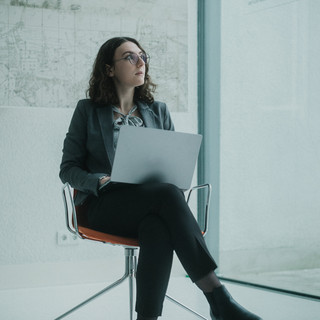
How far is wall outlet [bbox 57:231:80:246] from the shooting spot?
2.86 m

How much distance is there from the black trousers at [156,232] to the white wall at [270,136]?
103 centimetres

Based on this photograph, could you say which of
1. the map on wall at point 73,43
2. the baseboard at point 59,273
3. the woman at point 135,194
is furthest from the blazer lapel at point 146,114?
the baseboard at point 59,273

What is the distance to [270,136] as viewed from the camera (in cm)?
276

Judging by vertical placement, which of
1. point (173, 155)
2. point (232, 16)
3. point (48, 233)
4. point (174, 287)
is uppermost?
point (232, 16)

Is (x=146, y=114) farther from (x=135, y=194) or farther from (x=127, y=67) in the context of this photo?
(x=135, y=194)

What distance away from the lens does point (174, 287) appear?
2859 mm

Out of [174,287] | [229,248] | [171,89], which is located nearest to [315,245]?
[229,248]

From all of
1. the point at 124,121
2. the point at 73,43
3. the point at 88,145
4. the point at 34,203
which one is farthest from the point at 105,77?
the point at 34,203

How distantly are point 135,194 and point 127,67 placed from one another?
641mm

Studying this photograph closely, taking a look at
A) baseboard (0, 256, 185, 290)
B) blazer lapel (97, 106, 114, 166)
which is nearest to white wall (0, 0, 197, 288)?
baseboard (0, 256, 185, 290)

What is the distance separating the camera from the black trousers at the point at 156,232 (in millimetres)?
1661

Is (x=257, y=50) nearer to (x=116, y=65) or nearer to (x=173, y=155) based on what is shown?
(x=116, y=65)

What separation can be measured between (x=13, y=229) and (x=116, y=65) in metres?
1.16

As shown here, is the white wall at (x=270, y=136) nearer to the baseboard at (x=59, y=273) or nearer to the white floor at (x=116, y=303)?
the white floor at (x=116, y=303)
